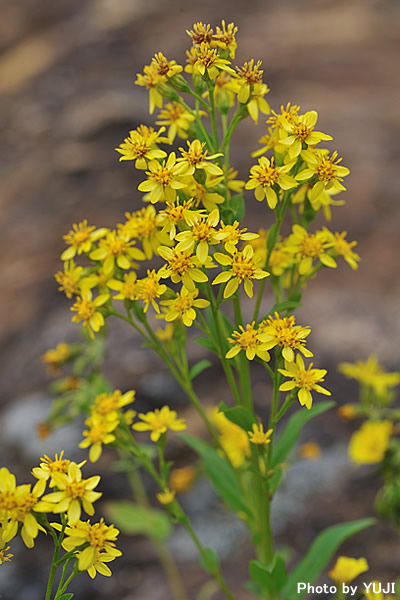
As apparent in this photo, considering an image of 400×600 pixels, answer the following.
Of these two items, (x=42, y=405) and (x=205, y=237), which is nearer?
(x=205, y=237)

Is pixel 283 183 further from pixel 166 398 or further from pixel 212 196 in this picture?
pixel 166 398

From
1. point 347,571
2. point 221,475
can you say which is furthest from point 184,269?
point 347,571

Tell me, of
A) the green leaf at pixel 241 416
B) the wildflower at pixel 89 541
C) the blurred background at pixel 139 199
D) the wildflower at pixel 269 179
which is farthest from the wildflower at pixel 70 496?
the blurred background at pixel 139 199

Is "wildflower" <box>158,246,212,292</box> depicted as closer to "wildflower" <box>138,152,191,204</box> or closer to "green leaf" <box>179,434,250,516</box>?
"wildflower" <box>138,152,191,204</box>

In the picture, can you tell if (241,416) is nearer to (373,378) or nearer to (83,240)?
(83,240)

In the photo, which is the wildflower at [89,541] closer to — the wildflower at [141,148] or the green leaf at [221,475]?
the green leaf at [221,475]

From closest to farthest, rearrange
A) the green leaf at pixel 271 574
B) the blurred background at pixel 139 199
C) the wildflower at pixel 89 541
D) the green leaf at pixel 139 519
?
the wildflower at pixel 89 541, the green leaf at pixel 271 574, the green leaf at pixel 139 519, the blurred background at pixel 139 199

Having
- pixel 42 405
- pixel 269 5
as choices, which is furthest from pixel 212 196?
pixel 269 5
